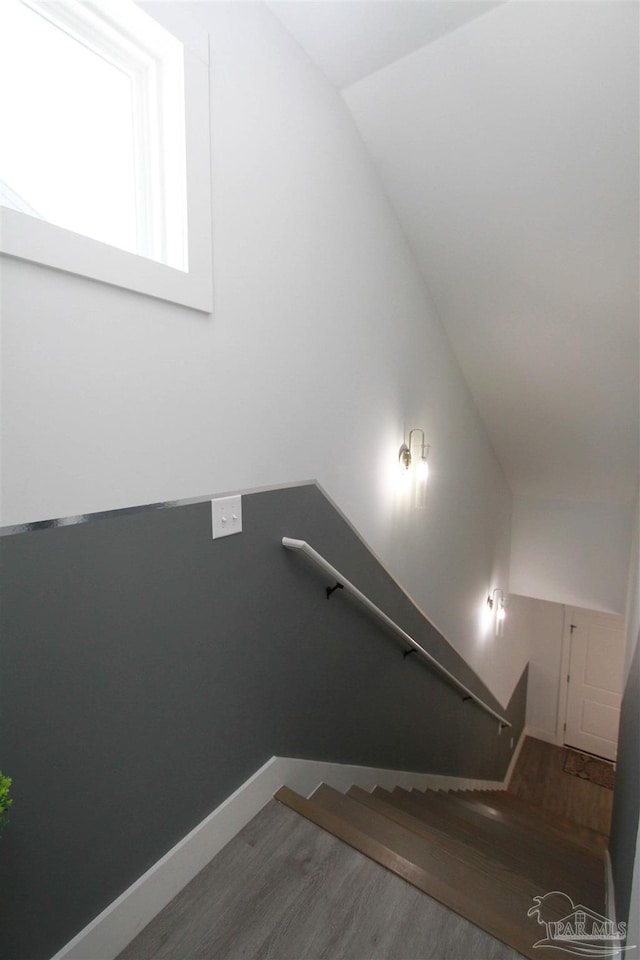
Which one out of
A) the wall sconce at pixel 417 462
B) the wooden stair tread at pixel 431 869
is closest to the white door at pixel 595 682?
the wall sconce at pixel 417 462

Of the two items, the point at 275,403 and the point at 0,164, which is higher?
the point at 0,164

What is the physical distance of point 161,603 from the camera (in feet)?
4.23

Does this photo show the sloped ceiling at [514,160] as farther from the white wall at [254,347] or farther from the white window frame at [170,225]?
the white window frame at [170,225]

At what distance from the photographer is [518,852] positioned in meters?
2.63

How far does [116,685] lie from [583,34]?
2368 mm

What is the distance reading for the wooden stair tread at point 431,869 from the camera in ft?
4.46

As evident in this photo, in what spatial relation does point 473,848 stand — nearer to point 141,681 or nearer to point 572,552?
point 141,681

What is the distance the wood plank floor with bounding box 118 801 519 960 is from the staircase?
0.04 meters

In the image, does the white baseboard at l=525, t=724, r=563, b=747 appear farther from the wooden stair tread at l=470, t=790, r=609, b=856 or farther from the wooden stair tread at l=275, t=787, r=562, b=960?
the wooden stair tread at l=275, t=787, r=562, b=960

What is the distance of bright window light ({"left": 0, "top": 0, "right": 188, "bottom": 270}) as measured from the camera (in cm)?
107

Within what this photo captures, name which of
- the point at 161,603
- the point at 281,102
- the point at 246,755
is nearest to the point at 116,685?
the point at 161,603

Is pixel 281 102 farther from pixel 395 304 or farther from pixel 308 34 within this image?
pixel 395 304

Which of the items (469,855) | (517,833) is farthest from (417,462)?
(517,833)

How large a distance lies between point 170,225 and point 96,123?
0.28m
